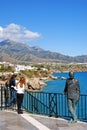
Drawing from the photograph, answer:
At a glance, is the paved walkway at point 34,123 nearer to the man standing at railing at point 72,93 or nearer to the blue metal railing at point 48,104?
the man standing at railing at point 72,93

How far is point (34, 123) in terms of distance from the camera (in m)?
13.2

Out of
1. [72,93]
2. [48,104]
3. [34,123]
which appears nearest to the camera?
[34,123]

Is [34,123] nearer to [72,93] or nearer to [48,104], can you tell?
[72,93]

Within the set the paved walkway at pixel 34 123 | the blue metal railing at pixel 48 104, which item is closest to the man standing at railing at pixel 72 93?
the paved walkway at pixel 34 123

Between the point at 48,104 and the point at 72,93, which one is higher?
the point at 72,93

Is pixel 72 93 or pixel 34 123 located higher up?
pixel 72 93

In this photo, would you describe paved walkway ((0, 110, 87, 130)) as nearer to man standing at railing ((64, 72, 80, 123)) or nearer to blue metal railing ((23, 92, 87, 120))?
man standing at railing ((64, 72, 80, 123))

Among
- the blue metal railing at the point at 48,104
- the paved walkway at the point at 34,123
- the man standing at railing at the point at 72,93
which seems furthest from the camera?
the blue metal railing at the point at 48,104

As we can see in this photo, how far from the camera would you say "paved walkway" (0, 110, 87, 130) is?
12.3 meters

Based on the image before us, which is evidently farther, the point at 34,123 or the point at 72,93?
the point at 72,93

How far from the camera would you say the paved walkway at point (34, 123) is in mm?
12312

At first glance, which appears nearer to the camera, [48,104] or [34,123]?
[34,123]

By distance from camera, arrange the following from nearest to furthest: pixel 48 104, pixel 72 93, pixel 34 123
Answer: pixel 34 123 → pixel 72 93 → pixel 48 104

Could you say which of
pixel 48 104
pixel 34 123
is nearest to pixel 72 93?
pixel 34 123
